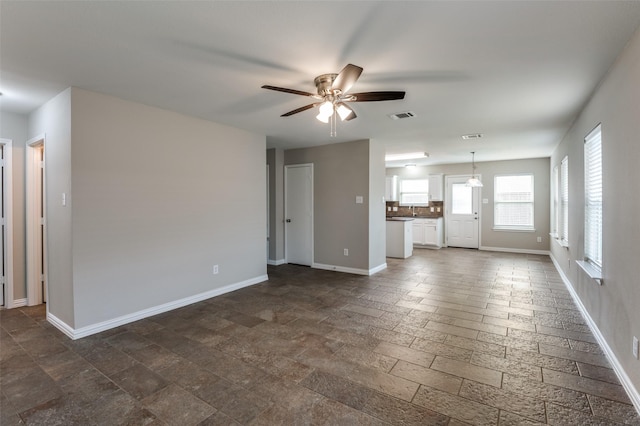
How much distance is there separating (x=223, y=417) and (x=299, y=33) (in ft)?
8.09

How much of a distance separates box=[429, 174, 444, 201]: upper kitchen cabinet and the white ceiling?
526cm

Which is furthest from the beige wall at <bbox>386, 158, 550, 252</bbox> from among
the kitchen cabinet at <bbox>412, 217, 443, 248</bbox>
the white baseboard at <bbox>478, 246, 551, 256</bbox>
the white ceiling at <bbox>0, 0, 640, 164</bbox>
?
the white ceiling at <bbox>0, 0, 640, 164</bbox>

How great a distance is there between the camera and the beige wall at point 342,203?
5516 millimetres

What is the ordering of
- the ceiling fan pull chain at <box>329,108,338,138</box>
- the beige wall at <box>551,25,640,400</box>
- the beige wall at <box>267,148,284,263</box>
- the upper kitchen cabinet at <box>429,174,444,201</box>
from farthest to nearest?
the upper kitchen cabinet at <box>429,174,444,201</box> < the beige wall at <box>267,148,284,263</box> < the ceiling fan pull chain at <box>329,108,338,138</box> < the beige wall at <box>551,25,640,400</box>

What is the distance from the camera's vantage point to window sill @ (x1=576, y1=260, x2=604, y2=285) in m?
2.86

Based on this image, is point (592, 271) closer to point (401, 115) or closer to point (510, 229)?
point (401, 115)

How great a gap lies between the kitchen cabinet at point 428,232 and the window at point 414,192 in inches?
28.4

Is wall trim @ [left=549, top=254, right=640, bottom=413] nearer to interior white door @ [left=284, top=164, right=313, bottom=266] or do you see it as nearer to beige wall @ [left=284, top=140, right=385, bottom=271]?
beige wall @ [left=284, top=140, right=385, bottom=271]

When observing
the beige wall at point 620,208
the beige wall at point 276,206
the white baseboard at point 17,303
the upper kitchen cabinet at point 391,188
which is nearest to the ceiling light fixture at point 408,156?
the upper kitchen cabinet at point 391,188

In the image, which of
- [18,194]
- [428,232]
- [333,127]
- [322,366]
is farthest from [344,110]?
[428,232]

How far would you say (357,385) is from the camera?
2.24 meters

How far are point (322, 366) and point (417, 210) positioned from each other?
7562mm

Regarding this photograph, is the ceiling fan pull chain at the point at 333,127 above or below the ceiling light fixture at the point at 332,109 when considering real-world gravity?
above

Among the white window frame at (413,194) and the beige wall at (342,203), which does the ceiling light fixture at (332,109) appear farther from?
the white window frame at (413,194)
